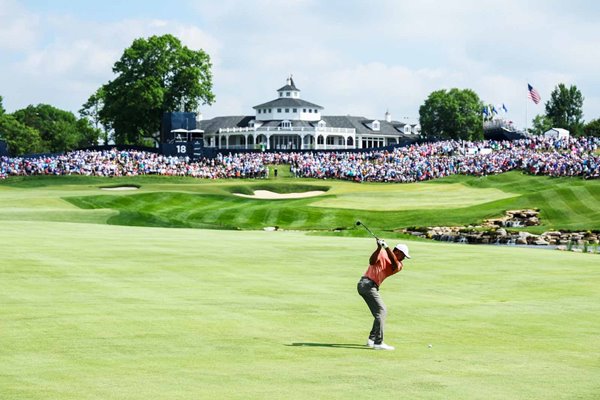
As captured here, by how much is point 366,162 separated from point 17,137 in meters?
A: 79.2

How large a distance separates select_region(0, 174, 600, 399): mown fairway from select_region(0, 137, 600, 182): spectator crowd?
52.3 meters

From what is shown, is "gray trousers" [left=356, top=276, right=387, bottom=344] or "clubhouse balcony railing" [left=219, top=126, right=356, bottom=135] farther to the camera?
"clubhouse balcony railing" [left=219, top=126, right=356, bottom=135]

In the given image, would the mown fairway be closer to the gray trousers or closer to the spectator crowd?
the gray trousers

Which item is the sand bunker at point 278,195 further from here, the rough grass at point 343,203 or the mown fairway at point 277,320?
the mown fairway at point 277,320

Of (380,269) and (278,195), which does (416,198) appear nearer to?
(278,195)

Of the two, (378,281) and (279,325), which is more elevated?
(378,281)

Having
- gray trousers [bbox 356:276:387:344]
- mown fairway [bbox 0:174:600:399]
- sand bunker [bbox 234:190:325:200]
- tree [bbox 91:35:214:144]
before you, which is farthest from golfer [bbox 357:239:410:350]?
tree [bbox 91:35:214:144]

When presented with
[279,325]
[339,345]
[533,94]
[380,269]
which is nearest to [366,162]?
[533,94]

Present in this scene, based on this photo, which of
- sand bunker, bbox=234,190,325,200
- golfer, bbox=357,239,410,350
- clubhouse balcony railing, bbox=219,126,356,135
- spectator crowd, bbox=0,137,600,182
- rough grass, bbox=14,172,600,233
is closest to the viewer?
golfer, bbox=357,239,410,350

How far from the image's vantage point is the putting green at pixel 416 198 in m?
76.6

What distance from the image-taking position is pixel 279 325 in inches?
908

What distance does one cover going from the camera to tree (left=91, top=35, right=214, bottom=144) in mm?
140500

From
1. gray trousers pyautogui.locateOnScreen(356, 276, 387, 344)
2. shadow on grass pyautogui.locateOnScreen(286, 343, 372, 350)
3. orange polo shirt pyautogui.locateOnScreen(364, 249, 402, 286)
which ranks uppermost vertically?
orange polo shirt pyautogui.locateOnScreen(364, 249, 402, 286)

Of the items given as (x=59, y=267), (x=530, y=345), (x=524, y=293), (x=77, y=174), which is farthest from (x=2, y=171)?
(x=530, y=345)
